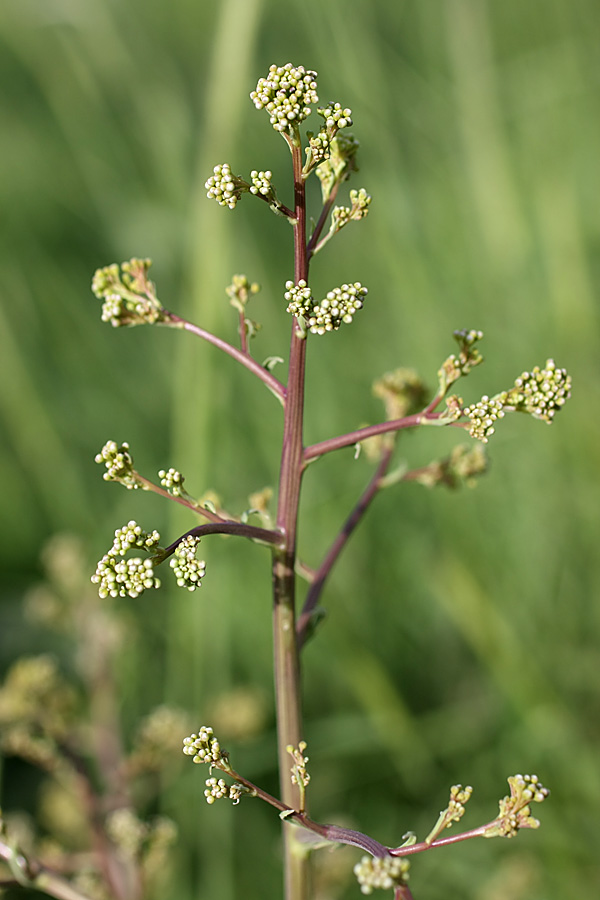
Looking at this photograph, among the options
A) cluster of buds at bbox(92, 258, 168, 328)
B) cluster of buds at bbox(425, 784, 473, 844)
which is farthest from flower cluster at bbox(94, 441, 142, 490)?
cluster of buds at bbox(425, 784, 473, 844)

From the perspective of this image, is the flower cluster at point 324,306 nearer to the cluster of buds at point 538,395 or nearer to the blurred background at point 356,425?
the cluster of buds at point 538,395

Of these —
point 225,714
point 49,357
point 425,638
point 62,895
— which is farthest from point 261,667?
point 49,357

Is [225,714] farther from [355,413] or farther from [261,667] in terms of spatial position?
[355,413]

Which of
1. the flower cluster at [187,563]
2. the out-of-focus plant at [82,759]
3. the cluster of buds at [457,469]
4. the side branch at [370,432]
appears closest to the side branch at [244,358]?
the side branch at [370,432]

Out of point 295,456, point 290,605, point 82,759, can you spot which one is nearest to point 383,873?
point 290,605

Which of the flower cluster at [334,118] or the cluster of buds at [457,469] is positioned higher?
the flower cluster at [334,118]

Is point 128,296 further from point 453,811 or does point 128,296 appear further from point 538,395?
point 453,811
